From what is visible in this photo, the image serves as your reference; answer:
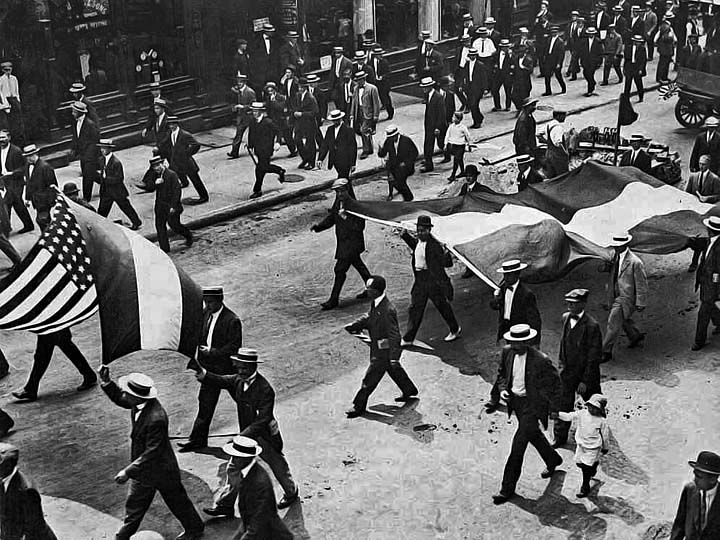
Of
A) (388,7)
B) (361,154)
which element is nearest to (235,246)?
(361,154)

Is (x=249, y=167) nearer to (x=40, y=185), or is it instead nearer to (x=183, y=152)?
(x=183, y=152)

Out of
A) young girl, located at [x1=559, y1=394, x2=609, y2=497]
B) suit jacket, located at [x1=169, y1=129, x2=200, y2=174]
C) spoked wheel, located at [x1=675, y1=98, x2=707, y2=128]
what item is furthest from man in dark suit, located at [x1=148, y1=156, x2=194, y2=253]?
spoked wheel, located at [x1=675, y1=98, x2=707, y2=128]

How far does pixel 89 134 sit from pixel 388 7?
10963 mm

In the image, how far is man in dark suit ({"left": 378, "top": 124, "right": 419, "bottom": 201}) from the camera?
18938 millimetres

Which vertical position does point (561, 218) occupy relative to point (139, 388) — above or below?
below

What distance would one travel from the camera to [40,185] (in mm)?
17234

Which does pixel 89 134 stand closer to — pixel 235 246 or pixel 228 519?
pixel 235 246

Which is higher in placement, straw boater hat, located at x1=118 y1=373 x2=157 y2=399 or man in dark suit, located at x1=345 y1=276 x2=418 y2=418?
straw boater hat, located at x1=118 y1=373 x2=157 y2=399

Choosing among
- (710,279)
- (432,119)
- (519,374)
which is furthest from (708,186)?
(519,374)

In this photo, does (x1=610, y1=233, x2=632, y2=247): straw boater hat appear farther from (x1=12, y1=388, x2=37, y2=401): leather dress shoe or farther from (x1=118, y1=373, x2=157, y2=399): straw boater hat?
(x1=12, y1=388, x2=37, y2=401): leather dress shoe

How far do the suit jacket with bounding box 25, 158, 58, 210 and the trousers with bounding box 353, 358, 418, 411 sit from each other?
710 cm

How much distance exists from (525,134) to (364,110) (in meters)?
4.07

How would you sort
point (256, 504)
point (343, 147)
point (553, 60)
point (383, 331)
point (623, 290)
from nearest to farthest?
1. point (256, 504)
2. point (383, 331)
3. point (623, 290)
4. point (343, 147)
5. point (553, 60)

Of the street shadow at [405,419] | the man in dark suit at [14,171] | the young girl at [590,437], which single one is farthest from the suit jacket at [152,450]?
the man in dark suit at [14,171]
